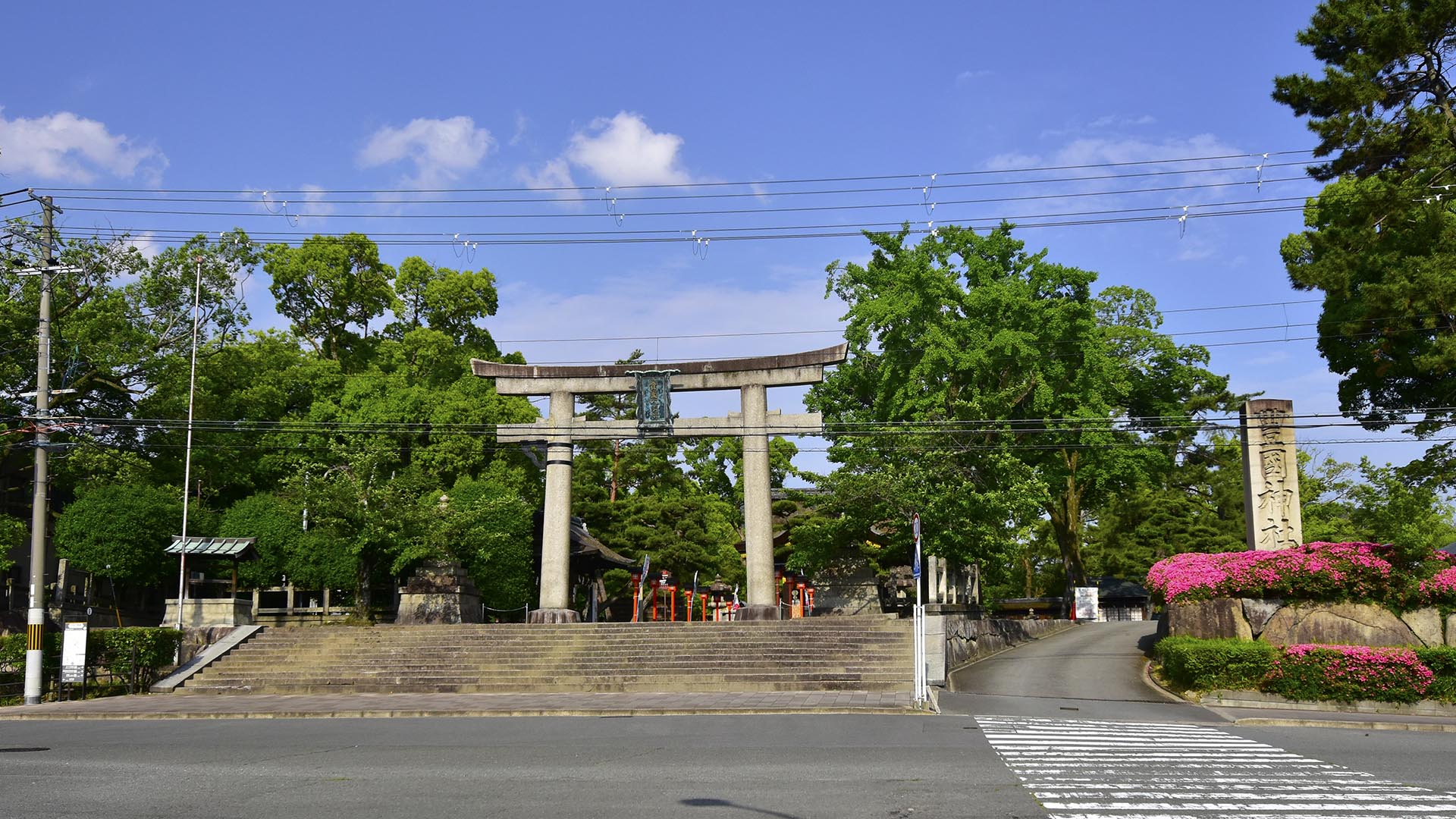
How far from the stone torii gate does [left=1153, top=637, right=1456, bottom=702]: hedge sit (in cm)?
1340

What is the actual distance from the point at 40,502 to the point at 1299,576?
89.9 feet

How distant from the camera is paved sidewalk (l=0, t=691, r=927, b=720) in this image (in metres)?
21.0

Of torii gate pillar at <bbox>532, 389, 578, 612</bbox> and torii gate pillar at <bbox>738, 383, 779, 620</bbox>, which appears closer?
torii gate pillar at <bbox>738, 383, 779, 620</bbox>

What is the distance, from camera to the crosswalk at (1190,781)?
9.60 meters

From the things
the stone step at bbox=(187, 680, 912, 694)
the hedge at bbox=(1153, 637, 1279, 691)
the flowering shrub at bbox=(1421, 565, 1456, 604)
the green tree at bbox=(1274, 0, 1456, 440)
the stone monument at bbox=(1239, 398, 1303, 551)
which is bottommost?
the stone step at bbox=(187, 680, 912, 694)

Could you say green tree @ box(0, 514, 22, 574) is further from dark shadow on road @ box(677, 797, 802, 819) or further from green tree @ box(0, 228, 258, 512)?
dark shadow on road @ box(677, 797, 802, 819)

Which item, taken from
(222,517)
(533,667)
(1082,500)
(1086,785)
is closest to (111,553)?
(222,517)

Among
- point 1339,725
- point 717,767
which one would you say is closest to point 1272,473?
point 1339,725

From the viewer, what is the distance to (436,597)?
34.6 metres

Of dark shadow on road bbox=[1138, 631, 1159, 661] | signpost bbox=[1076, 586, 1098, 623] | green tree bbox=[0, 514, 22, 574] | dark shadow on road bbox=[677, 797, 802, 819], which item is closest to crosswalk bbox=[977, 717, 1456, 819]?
dark shadow on road bbox=[677, 797, 802, 819]

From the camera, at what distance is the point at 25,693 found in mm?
23578

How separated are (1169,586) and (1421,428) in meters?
9.34

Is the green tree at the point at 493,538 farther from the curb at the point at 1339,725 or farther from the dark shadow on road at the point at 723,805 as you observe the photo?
the dark shadow on road at the point at 723,805

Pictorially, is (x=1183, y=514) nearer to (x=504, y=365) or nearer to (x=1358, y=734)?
(x=504, y=365)
